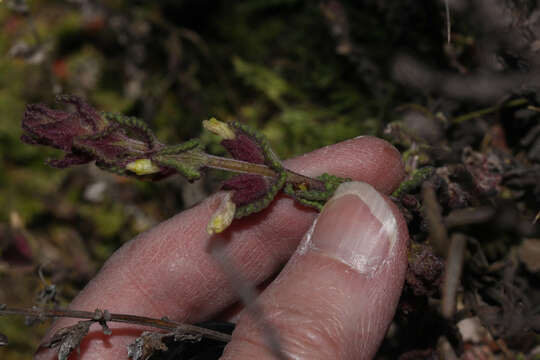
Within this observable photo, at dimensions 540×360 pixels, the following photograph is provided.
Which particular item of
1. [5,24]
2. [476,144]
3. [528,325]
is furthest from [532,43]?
[5,24]

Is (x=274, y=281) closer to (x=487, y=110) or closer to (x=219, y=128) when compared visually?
(x=219, y=128)

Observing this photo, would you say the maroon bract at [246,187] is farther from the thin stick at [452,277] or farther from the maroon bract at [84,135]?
the thin stick at [452,277]

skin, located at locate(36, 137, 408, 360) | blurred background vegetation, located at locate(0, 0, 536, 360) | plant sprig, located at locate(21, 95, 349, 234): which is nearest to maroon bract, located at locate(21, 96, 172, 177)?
plant sprig, located at locate(21, 95, 349, 234)

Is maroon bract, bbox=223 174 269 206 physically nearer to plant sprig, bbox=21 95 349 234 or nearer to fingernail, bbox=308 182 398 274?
plant sprig, bbox=21 95 349 234

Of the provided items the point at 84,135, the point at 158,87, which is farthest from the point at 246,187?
the point at 158,87

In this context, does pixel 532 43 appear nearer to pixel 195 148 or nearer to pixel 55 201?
pixel 195 148

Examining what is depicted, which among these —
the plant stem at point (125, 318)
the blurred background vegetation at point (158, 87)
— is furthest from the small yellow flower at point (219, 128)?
the blurred background vegetation at point (158, 87)
